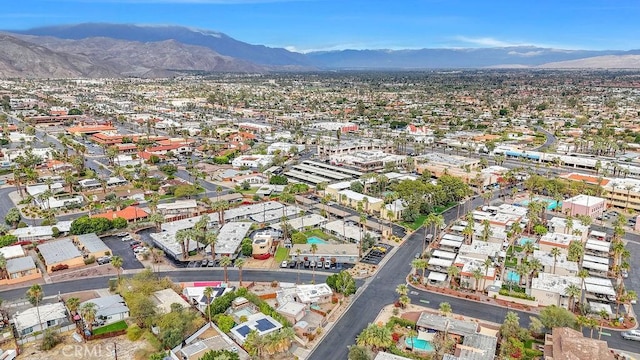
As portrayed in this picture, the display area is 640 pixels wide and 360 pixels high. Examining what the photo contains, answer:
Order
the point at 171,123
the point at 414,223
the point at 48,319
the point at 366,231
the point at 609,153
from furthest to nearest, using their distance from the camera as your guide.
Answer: the point at 171,123 → the point at 609,153 → the point at 414,223 → the point at 366,231 → the point at 48,319

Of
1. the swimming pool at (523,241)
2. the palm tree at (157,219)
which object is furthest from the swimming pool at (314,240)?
the swimming pool at (523,241)

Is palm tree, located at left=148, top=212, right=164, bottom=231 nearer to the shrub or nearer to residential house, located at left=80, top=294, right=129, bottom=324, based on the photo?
residential house, located at left=80, top=294, right=129, bottom=324

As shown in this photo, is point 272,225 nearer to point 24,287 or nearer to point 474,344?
→ point 24,287

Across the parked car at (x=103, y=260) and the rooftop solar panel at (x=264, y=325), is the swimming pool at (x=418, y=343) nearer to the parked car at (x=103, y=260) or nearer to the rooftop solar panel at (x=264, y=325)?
the rooftop solar panel at (x=264, y=325)

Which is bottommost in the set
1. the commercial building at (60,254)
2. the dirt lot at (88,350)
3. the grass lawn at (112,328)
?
the dirt lot at (88,350)

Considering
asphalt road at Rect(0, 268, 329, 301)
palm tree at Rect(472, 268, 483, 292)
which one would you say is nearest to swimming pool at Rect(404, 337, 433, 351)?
palm tree at Rect(472, 268, 483, 292)

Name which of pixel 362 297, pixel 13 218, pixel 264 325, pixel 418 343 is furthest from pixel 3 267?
pixel 418 343

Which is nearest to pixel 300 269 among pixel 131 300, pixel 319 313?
pixel 319 313
